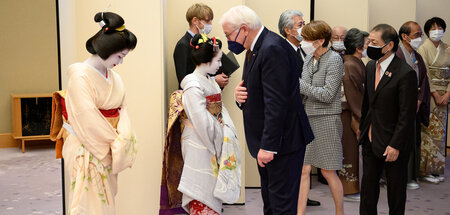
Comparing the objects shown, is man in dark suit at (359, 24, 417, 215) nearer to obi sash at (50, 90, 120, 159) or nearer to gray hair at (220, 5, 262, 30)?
gray hair at (220, 5, 262, 30)

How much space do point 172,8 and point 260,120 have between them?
2.24 meters

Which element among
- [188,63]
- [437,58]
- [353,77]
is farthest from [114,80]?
[437,58]

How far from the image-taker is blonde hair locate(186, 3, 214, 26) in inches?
173

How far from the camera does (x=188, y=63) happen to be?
445cm

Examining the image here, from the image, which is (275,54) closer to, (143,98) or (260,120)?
(260,120)

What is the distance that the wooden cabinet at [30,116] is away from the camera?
7.36 metres

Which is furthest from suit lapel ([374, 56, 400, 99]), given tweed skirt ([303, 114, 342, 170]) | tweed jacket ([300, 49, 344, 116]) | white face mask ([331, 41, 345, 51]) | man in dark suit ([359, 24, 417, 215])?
white face mask ([331, 41, 345, 51])

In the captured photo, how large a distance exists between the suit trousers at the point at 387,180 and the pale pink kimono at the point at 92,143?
1.57m

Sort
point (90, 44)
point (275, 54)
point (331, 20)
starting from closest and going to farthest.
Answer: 1. point (275, 54)
2. point (90, 44)
3. point (331, 20)

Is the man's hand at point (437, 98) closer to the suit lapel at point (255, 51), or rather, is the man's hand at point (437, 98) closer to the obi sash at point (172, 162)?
the obi sash at point (172, 162)

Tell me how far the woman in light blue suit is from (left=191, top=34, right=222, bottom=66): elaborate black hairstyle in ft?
2.40

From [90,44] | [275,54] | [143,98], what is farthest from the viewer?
[143,98]

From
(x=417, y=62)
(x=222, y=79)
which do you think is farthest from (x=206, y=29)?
(x=417, y=62)

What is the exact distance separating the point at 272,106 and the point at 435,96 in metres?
3.79
